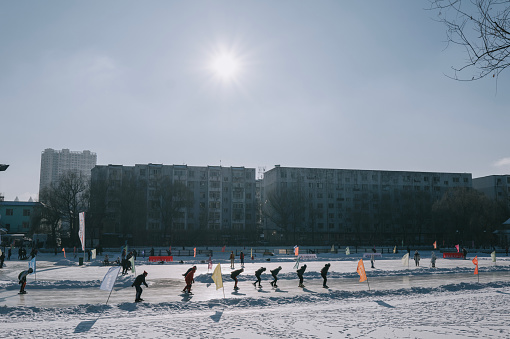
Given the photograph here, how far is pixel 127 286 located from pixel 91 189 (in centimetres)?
5447

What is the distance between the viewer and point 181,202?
266ft

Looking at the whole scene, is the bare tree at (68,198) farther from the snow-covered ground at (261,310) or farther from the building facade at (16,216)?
the snow-covered ground at (261,310)

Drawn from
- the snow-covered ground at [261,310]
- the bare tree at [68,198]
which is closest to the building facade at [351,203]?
the bare tree at [68,198]

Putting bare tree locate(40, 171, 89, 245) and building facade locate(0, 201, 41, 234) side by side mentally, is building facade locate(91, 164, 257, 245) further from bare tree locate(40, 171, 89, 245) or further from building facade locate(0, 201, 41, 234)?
building facade locate(0, 201, 41, 234)

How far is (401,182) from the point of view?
107000mm

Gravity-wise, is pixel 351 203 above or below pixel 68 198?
above

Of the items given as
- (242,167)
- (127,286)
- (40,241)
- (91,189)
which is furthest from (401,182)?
(127,286)

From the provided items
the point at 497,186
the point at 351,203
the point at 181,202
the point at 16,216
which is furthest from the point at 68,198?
the point at 497,186

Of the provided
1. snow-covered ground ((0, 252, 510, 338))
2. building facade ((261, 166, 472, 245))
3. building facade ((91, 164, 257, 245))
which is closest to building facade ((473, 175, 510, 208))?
building facade ((261, 166, 472, 245))

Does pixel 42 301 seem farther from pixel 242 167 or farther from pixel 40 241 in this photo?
pixel 242 167

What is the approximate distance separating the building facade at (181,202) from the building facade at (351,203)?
26.6 ft

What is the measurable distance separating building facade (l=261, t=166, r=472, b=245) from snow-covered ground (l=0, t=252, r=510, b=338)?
67501mm

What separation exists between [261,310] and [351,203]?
91.2 m

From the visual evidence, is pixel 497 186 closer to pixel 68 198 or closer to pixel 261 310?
pixel 68 198
